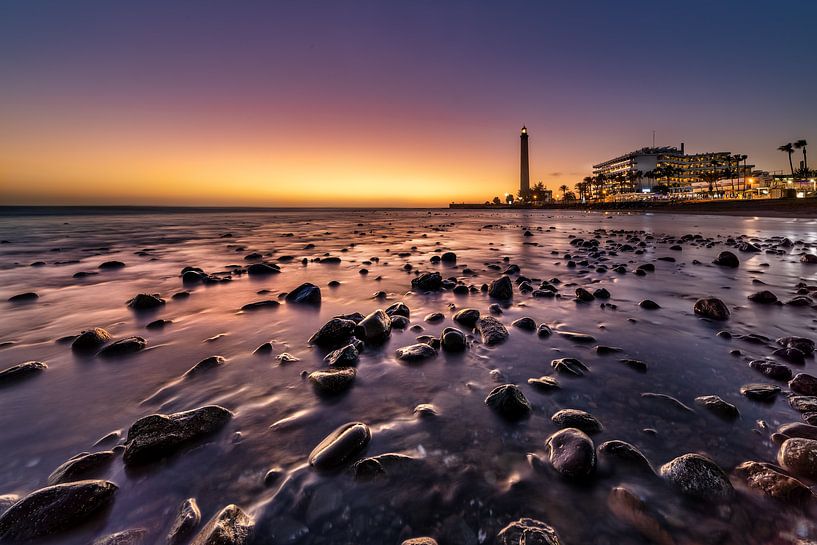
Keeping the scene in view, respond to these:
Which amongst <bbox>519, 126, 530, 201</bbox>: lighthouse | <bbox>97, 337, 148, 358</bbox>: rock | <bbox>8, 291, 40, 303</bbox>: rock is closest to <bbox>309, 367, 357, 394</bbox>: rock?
<bbox>97, 337, 148, 358</bbox>: rock

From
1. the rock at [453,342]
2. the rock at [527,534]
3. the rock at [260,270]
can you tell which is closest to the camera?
the rock at [527,534]

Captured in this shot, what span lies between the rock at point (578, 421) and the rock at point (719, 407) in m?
1.12

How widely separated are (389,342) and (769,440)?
3.90m

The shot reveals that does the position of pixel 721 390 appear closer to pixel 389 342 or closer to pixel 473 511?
pixel 473 511

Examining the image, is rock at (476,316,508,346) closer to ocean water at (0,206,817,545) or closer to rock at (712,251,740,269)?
ocean water at (0,206,817,545)

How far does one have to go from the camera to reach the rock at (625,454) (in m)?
2.42

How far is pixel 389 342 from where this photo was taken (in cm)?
489

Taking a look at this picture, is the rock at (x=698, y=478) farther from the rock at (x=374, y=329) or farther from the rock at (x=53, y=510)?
the rock at (x=53, y=510)

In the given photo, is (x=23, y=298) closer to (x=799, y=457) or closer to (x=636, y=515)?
(x=636, y=515)

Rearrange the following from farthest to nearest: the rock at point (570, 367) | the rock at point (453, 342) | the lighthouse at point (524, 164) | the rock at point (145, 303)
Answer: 1. the lighthouse at point (524, 164)
2. the rock at point (145, 303)
3. the rock at point (453, 342)
4. the rock at point (570, 367)

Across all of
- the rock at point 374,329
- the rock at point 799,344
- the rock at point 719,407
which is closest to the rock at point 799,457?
the rock at point 719,407

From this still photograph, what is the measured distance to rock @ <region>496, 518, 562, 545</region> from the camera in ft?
5.96

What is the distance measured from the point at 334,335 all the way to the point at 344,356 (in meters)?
0.72

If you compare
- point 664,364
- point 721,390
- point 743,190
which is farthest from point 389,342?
point 743,190
